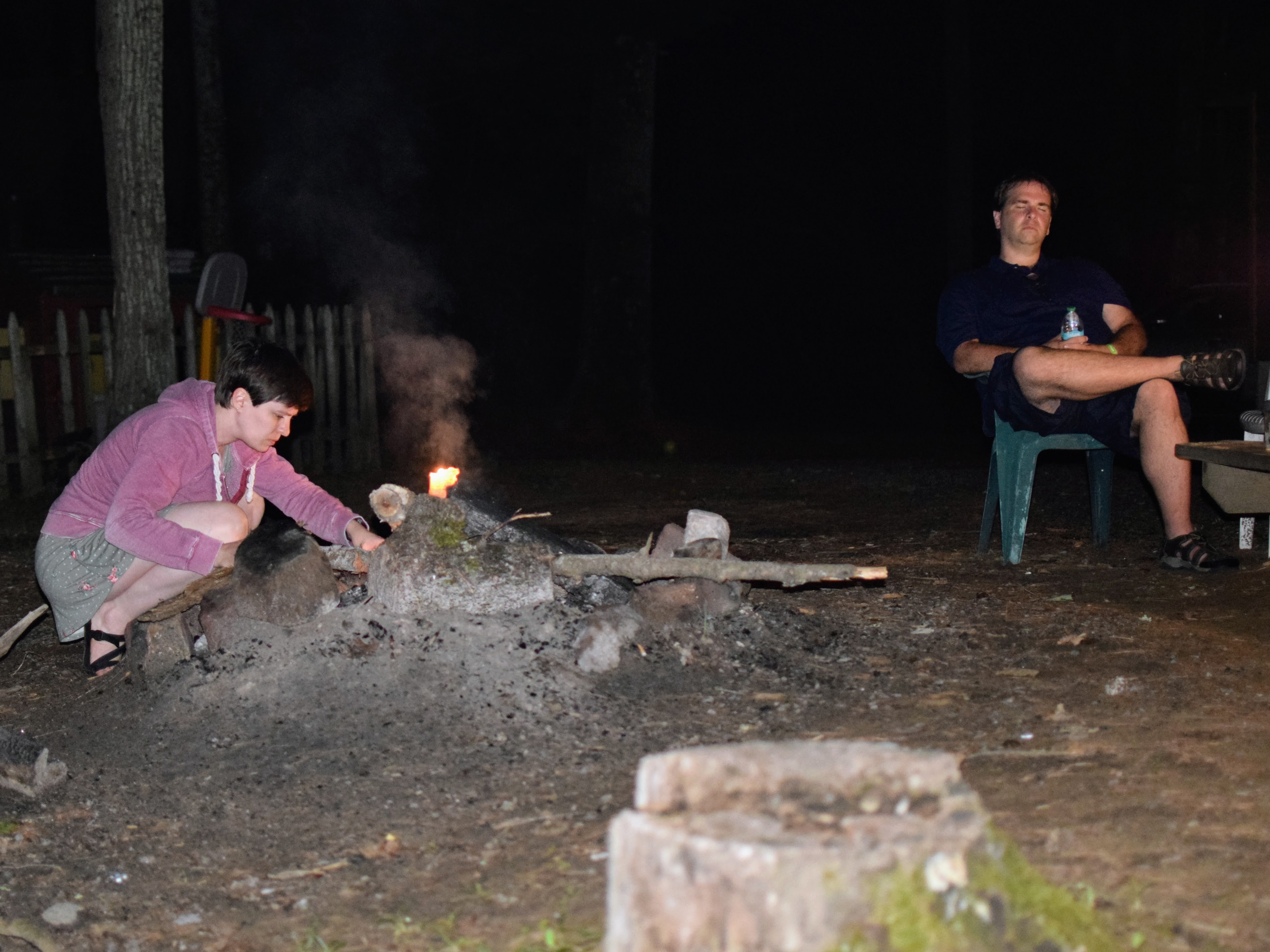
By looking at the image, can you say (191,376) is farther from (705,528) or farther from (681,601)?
(681,601)

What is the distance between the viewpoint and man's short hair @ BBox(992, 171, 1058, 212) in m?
5.23

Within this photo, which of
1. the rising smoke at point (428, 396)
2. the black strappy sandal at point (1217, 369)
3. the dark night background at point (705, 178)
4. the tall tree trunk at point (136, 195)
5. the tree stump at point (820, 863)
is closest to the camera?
the tree stump at point (820, 863)

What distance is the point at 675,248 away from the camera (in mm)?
19375

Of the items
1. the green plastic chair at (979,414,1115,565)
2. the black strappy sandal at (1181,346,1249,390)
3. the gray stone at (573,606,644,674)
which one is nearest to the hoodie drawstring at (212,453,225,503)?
the gray stone at (573,606,644,674)

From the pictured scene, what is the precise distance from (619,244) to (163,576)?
9550mm

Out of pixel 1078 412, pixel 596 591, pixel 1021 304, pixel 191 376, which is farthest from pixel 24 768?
pixel 191 376

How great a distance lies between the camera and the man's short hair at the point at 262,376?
150 inches

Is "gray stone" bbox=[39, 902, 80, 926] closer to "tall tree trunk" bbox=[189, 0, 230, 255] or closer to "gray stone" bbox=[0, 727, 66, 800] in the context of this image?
"gray stone" bbox=[0, 727, 66, 800]

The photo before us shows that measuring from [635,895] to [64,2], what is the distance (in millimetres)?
21931

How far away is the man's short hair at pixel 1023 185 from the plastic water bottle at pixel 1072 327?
492 mm

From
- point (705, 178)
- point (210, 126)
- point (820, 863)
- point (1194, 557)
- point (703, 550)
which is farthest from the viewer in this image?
point (705, 178)

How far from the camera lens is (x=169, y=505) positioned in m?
4.06

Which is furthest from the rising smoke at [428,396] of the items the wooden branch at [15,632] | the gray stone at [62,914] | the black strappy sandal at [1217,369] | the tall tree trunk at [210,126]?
the gray stone at [62,914]

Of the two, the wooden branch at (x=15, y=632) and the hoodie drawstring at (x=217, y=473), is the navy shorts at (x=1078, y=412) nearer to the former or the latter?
the hoodie drawstring at (x=217, y=473)
